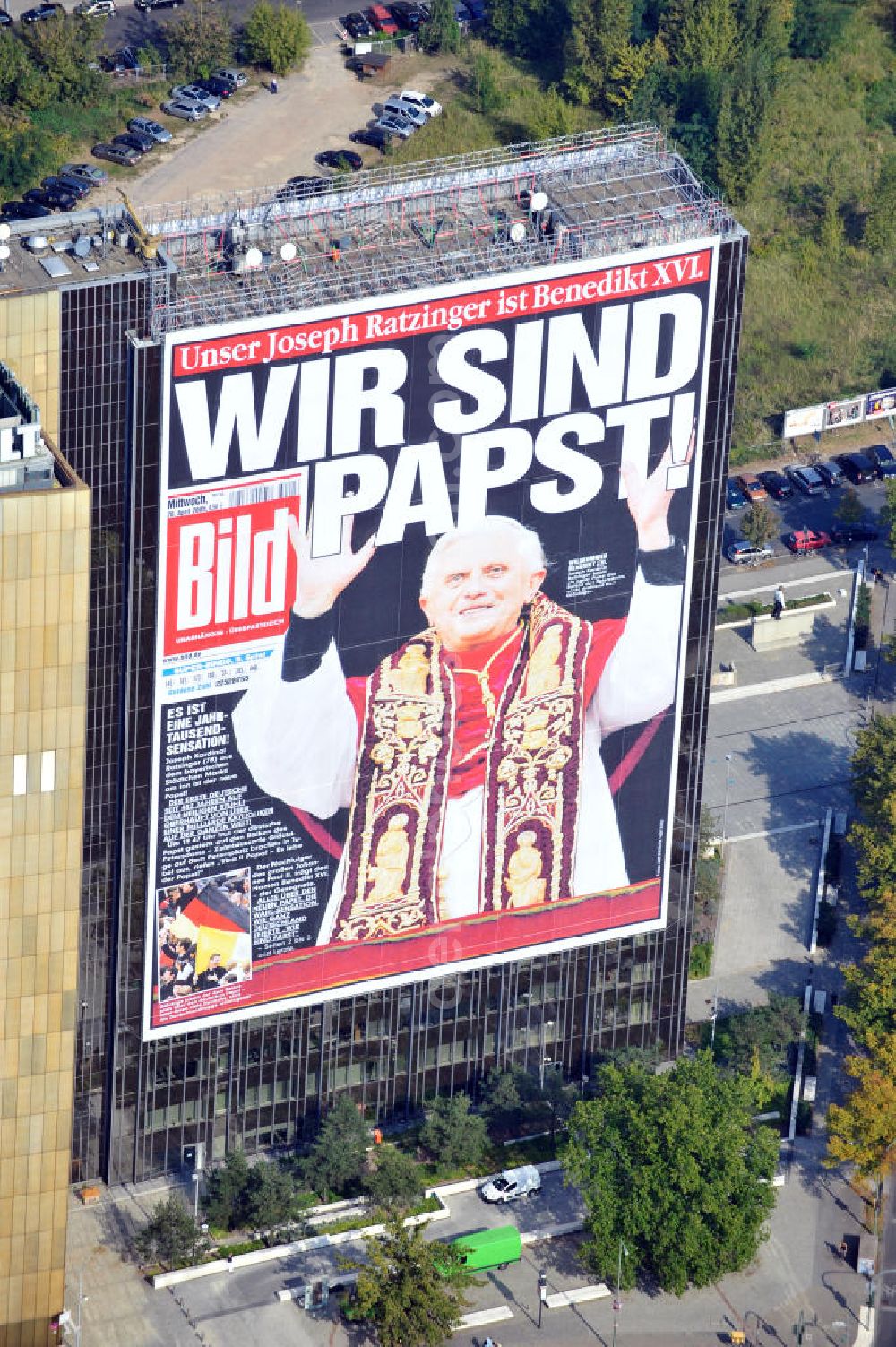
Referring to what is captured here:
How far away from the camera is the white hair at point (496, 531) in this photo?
19462 cm

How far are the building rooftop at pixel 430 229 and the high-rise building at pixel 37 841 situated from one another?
53.0 ft

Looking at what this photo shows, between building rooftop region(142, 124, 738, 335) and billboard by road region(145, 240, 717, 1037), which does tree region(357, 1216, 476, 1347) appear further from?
building rooftop region(142, 124, 738, 335)

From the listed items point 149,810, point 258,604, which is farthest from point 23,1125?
point 258,604

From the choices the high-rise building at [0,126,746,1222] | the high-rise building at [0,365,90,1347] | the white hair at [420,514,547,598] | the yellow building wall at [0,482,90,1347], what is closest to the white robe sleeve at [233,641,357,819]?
the high-rise building at [0,126,746,1222]

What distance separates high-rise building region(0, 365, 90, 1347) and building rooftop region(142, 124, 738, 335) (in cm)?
1617

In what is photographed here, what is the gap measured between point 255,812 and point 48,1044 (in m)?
21.8

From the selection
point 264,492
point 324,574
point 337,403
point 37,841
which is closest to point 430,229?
point 337,403

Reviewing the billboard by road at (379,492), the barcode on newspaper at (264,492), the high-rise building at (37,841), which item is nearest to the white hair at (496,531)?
the billboard by road at (379,492)

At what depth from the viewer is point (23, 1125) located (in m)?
189

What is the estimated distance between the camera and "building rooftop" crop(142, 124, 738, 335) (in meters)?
186

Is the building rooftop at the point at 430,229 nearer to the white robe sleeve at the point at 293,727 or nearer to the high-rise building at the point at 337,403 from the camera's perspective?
the high-rise building at the point at 337,403

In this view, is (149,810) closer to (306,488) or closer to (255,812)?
(255,812)

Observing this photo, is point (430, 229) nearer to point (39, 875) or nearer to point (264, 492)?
point (264, 492)

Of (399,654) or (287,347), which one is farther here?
(399,654)
